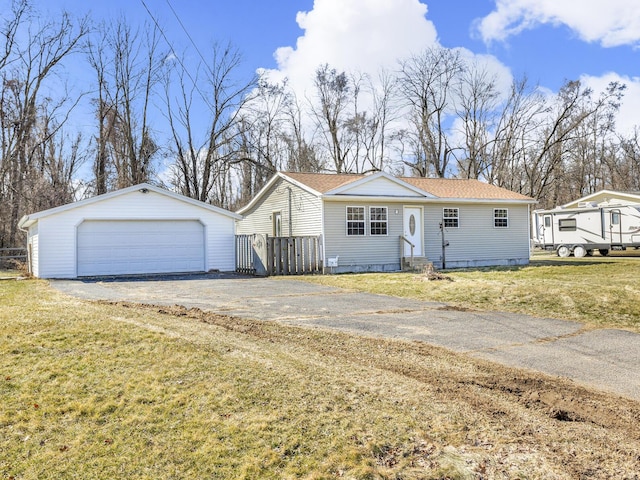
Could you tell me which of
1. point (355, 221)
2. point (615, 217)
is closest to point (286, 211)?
point (355, 221)

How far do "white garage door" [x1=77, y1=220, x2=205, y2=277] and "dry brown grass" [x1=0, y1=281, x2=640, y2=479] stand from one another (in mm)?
11033

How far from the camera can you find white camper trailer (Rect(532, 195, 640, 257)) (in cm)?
2281

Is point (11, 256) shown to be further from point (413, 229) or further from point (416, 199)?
point (416, 199)

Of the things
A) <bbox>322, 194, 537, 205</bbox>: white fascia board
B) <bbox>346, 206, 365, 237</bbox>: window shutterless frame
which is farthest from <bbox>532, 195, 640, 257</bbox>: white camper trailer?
<bbox>346, 206, 365, 237</bbox>: window shutterless frame

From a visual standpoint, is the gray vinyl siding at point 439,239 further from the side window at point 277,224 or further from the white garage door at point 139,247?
the white garage door at point 139,247

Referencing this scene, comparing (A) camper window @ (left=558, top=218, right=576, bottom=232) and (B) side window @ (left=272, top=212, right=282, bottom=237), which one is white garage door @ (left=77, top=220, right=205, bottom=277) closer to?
(B) side window @ (left=272, top=212, right=282, bottom=237)

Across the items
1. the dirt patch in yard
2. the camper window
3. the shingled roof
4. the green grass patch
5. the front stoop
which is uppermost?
the shingled roof

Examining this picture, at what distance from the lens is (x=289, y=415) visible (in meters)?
3.65

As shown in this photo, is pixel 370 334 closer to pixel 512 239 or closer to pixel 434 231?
pixel 434 231

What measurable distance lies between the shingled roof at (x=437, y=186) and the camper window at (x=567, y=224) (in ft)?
19.3

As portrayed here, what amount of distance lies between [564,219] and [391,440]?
1005 inches

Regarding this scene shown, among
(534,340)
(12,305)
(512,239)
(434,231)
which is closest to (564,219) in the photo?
(512,239)

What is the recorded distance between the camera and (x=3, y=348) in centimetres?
550

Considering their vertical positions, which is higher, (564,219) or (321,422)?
(564,219)
